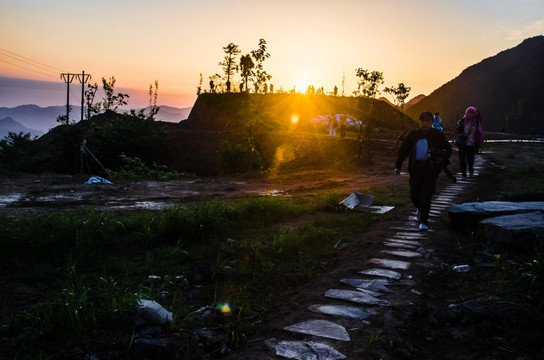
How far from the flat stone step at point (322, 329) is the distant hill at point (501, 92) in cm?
6720

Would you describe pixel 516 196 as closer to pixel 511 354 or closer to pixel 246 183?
pixel 511 354

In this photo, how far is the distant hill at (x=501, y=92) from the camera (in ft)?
212

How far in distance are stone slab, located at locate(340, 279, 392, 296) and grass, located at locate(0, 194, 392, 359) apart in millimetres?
618

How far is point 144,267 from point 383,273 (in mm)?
2756

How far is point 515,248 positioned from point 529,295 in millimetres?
1470

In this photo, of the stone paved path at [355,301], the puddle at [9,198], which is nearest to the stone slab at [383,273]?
the stone paved path at [355,301]

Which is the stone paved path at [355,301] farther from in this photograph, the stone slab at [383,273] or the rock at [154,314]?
the rock at [154,314]

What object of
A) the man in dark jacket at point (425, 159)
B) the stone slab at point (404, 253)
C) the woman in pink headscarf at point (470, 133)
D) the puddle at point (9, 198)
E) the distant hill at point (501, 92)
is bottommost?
the puddle at point (9, 198)

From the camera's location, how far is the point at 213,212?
614cm

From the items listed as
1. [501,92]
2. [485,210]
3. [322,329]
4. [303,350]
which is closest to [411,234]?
[485,210]

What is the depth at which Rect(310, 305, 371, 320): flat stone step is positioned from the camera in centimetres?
310

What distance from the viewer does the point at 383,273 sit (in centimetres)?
407

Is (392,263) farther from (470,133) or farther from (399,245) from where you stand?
(470,133)

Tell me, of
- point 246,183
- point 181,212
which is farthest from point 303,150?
point 181,212
